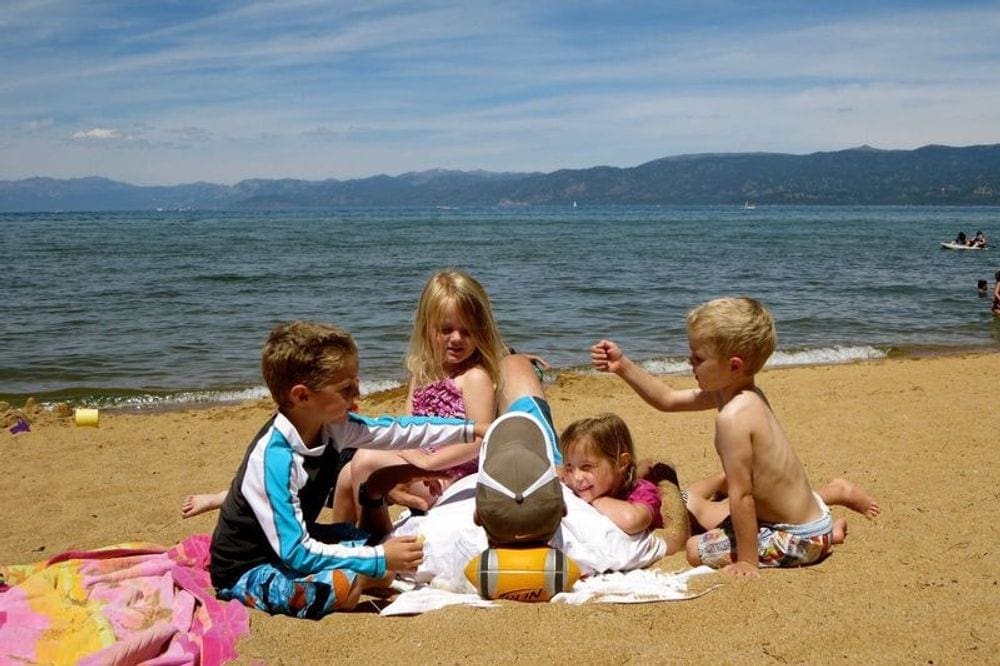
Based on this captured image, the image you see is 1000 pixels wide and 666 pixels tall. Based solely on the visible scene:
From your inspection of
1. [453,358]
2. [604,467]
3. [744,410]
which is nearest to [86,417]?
[453,358]

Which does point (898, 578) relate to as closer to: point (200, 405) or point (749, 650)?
point (749, 650)

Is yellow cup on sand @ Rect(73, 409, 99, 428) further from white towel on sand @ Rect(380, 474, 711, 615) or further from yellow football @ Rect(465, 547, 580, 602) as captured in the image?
yellow football @ Rect(465, 547, 580, 602)

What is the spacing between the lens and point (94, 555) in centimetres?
396

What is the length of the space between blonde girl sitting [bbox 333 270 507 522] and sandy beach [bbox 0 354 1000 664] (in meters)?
1.21

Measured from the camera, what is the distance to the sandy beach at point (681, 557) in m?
3.10

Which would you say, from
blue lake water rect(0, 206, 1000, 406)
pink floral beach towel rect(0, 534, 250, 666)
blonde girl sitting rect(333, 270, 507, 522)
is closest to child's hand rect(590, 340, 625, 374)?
blonde girl sitting rect(333, 270, 507, 522)

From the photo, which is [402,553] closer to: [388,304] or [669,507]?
[669,507]

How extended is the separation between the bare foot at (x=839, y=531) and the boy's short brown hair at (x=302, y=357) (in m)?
2.50

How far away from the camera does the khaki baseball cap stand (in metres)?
3.64

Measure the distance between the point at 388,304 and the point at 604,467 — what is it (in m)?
12.6

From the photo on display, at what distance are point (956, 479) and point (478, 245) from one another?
3287cm

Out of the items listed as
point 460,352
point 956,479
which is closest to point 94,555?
point 460,352

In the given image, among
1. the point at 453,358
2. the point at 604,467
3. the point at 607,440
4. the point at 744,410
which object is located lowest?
the point at 604,467

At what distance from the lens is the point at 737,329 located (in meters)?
3.83
